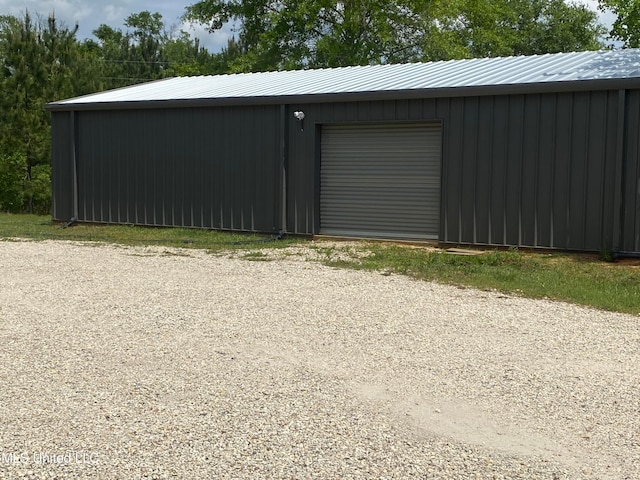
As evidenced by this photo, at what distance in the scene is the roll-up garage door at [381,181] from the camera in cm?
1297

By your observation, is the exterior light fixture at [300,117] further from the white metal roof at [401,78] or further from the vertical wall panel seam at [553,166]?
the vertical wall panel seam at [553,166]

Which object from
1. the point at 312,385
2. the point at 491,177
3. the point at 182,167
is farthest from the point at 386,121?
the point at 312,385

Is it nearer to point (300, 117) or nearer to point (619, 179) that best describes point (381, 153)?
point (300, 117)

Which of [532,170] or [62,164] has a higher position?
[62,164]

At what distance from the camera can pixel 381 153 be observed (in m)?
13.4

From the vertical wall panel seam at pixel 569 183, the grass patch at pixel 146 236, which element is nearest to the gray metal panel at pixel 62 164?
the grass patch at pixel 146 236

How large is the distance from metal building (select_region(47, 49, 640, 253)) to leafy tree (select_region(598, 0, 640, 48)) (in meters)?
10.3

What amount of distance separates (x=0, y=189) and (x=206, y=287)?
1808 centimetres

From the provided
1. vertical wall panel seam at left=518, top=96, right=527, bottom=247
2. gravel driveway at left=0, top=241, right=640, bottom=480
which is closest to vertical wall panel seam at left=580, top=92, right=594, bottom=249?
vertical wall panel seam at left=518, top=96, right=527, bottom=247

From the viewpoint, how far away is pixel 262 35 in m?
31.6

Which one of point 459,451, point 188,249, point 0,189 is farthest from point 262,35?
point 459,451

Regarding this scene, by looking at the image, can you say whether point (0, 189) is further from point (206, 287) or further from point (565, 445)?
point (565, 445)

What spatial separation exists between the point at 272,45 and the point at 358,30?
363 cm

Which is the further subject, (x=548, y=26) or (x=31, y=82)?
(x=548, y=26)
